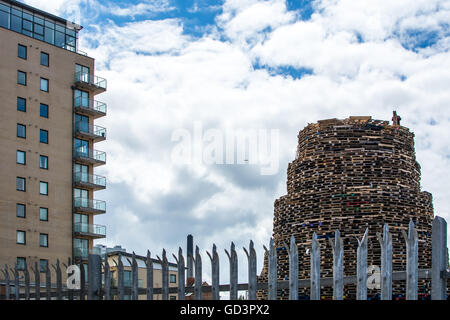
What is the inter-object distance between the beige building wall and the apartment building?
0.20 ft

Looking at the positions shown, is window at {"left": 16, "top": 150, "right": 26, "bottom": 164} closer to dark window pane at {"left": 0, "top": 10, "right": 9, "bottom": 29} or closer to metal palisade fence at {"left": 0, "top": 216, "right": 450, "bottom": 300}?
dark window pane at {"left": 0, "top": 10, "right": 9, "bottom": 29}

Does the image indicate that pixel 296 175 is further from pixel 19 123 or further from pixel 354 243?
pixel 19 123

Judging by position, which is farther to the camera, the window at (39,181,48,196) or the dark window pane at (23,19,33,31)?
the dark window pane at (23,19,33,31)

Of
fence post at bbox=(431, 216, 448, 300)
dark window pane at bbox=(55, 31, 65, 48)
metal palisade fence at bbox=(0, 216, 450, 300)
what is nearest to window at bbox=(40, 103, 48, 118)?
dark window pane at bbox=(55, 31, 65, 48)

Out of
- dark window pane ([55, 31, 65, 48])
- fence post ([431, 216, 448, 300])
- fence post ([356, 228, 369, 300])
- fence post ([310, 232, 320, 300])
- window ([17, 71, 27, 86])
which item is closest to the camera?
fence post ([431, 216, 448, 300])

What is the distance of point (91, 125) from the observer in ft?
169

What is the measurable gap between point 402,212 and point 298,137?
301 inches

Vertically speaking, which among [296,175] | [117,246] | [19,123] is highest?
[19,123]

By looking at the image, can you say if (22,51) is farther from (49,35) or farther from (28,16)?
(49,35)

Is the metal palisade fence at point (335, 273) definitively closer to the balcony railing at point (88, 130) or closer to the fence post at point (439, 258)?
the fence post at point (439, 258)

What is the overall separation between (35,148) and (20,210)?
13.5 ft

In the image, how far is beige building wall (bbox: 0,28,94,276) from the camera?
149ft

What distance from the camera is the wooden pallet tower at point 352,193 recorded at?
1521 inches
